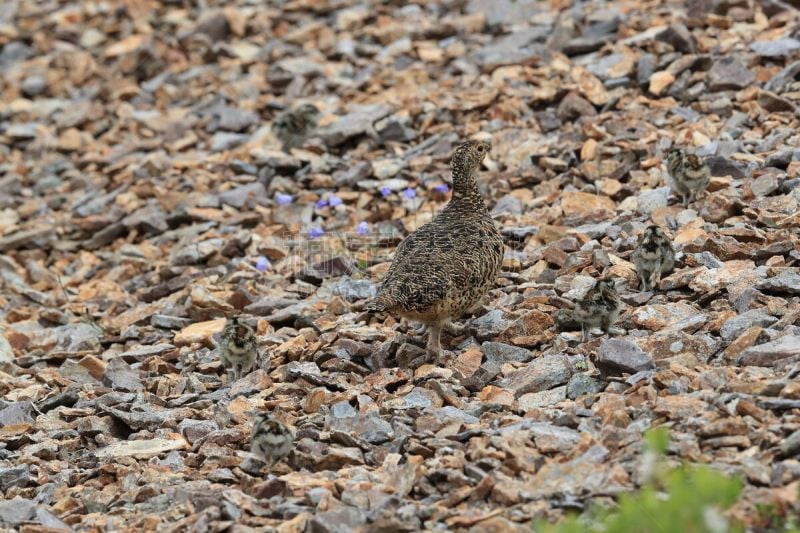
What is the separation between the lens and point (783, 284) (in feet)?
29.7

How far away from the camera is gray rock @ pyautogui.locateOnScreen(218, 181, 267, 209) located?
45.9ft

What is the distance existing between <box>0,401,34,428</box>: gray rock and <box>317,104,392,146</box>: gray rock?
6.13 m

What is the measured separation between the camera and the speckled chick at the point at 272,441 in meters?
7.72

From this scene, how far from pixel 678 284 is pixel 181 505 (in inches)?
173

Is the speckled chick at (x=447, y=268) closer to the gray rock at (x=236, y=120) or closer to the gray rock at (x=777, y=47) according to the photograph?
the gray rock at (x=777, y=47)

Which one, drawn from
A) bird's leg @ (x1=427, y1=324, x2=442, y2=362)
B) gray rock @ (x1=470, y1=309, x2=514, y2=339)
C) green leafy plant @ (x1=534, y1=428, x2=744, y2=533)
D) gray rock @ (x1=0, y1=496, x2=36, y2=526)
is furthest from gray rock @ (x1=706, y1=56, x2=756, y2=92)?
gray rock @ (x1=0, y1=496, x2=36, y2=526)

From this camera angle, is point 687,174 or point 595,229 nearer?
point 687,174

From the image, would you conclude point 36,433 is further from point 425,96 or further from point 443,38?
point 443,38

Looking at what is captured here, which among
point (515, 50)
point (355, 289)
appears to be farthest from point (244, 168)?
point (515, 50)

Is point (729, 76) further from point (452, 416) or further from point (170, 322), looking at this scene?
point (452, 416)

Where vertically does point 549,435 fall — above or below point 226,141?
above

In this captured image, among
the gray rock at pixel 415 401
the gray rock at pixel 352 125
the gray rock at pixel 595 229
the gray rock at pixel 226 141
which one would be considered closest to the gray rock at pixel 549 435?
the gray rock at pixel 415 401

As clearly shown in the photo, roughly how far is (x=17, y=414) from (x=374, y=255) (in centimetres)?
402

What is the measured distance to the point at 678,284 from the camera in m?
9.70
